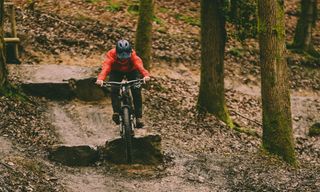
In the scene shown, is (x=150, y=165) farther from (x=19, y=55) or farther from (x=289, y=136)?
(x=19, y=55)

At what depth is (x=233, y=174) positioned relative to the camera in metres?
10.5

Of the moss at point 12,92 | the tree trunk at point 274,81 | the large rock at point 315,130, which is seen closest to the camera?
the tree trunk at point 274,81

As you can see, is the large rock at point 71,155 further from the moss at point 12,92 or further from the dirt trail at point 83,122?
the moss at point 12,92

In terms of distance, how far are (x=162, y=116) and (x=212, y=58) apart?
203 centimetres

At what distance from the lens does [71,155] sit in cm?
1009

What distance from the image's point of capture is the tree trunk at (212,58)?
13656mm

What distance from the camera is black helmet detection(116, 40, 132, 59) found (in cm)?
984

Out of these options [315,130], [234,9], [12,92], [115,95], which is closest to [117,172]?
[115,95]

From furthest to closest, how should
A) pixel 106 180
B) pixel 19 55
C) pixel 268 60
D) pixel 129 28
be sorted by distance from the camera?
pixel 129 28 < pixel 19 55 < pixel 268 60 < pixel 106 180

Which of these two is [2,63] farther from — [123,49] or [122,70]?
[123,49]

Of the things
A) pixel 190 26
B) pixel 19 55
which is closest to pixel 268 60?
pixel 19 55

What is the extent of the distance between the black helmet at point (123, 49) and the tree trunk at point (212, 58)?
14.1 ft

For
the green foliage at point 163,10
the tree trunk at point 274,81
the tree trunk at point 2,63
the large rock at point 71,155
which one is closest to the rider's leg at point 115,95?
the large rock at point 71,155

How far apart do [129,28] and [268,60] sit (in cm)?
903
